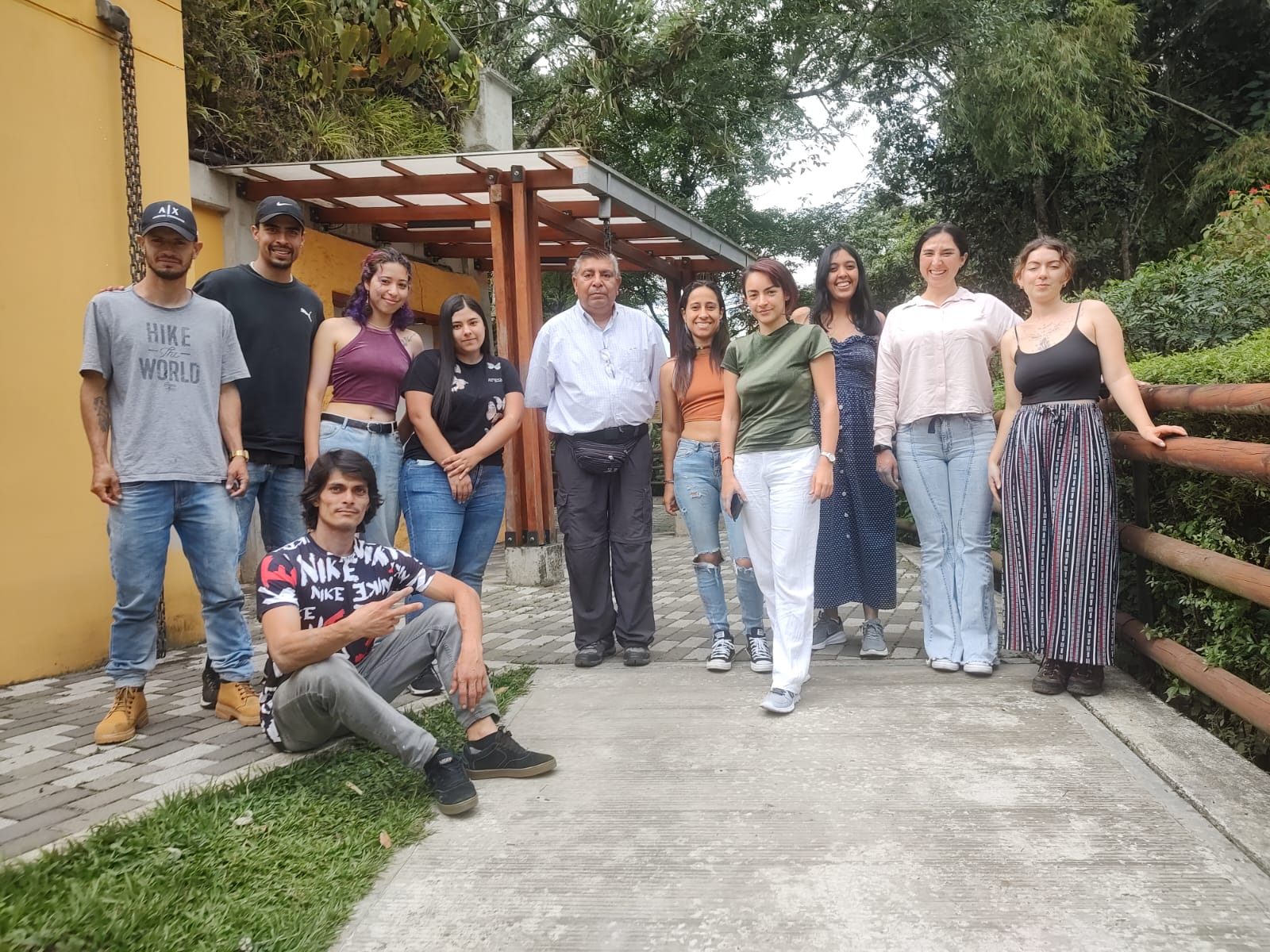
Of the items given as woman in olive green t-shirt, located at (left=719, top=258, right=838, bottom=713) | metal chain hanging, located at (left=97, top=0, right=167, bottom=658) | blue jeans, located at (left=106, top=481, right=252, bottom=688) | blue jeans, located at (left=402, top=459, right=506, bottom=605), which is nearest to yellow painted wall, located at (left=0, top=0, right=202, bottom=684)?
metal chain hanging, located at (left=97, top=0, right=167, bottom=658)

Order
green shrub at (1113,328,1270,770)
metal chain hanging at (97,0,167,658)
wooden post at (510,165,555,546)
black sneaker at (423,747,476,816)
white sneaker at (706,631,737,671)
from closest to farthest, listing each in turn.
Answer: black sneaker at (423,747,476,816) → green shrub at (1113,328,1270,770) → white sneaker at (706,631,737,671) → metal chain hanging at (97,0,167,658) → wooden post at (510,165,555,546)

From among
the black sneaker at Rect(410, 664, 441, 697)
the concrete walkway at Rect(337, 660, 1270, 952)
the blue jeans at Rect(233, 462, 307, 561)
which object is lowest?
the concrete walkway at Rect(337, 660, 1270, 952)

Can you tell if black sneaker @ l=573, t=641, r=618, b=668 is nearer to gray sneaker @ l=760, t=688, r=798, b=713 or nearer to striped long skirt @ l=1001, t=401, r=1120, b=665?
gray sneaker @ l=760, t=688, r=798, b=713

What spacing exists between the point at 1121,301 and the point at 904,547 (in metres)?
4.61

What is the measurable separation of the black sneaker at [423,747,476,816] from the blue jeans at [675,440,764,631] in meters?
2.01

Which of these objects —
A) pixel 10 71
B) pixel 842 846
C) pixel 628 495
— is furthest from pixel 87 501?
pixel 842 846

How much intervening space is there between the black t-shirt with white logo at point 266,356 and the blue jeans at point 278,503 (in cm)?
10

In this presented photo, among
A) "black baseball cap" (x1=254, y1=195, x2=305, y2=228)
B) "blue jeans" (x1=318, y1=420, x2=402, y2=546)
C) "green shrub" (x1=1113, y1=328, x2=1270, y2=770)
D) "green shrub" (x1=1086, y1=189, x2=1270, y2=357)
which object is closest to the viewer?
"green shrub" (x1=1113, y1=328, x2=1270, y2=770)

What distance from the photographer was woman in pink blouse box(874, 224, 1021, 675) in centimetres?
460

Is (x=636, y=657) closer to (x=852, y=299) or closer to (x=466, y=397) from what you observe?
(x=466, y=397)

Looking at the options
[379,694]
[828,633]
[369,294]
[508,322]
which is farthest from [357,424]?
[508,322]

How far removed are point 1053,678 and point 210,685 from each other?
3.57m

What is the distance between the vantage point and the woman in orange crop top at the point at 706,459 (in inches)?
196

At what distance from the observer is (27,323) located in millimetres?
5062
